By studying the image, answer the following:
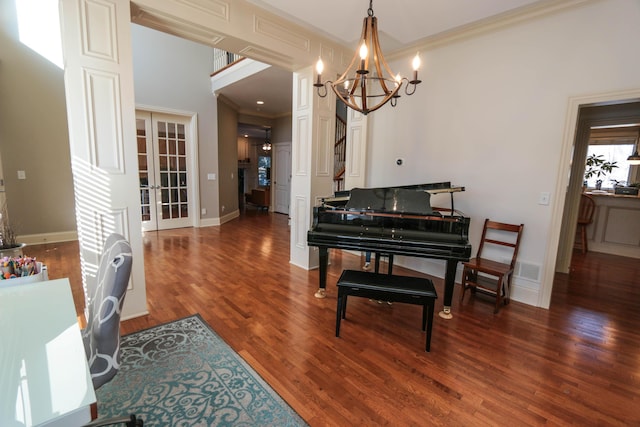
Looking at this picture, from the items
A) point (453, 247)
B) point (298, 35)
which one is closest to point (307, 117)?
point (298, 35)

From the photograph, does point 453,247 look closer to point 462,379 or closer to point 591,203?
point 462,379

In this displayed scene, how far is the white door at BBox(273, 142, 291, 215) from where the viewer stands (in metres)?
8.30

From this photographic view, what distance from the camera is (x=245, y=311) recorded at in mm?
2746

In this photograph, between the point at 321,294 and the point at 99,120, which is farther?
the point at 321,294

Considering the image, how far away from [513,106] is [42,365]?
3851 mm

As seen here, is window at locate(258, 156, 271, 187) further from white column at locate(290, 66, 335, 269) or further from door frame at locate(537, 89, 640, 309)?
door frame at locate(537, 89, 640, 309)

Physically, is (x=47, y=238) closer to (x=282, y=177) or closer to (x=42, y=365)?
(x=282, y=177)

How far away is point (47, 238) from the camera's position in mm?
4887

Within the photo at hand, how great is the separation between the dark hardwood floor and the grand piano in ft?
1.54

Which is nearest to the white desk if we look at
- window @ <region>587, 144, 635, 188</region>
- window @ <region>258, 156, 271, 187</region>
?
window @ <region>587, 144, 635, 188</region>

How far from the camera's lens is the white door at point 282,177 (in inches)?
327

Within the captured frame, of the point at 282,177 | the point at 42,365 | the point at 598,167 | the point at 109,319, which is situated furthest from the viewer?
the point at 282,177

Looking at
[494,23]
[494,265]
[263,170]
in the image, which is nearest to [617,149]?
[494,23]

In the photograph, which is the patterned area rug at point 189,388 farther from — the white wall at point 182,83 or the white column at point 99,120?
the white wall at point 182,83
